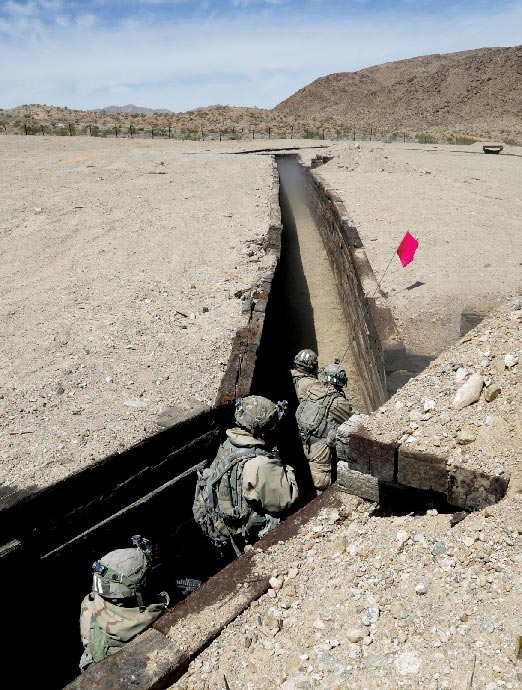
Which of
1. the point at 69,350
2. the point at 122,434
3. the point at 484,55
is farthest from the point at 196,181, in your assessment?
the point at 484,55

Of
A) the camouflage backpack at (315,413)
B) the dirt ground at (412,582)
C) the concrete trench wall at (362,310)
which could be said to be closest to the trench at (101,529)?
the camouflage backpack at (315,413)

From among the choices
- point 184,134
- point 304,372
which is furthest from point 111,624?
point 184,134

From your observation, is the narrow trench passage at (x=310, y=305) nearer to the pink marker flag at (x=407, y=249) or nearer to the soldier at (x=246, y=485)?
the pink marker flag at (x=407, y=249)

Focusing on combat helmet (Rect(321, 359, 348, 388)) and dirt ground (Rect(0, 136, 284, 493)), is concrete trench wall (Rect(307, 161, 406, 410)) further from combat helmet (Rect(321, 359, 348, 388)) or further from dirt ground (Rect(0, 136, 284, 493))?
dirt ground (Rect(0, 136, 284, 493))

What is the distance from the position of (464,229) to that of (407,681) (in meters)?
10.2

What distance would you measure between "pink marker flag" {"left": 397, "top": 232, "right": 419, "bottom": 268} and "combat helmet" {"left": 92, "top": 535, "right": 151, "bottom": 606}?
21.1 feet

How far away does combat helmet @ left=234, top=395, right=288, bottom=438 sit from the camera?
4.38 meters

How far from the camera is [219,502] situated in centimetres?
418

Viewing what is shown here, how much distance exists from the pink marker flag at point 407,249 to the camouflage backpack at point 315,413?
391 cm

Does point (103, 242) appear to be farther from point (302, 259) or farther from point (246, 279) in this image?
point (302, 259)

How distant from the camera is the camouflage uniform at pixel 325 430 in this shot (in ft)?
17.1

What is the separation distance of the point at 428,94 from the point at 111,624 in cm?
7913

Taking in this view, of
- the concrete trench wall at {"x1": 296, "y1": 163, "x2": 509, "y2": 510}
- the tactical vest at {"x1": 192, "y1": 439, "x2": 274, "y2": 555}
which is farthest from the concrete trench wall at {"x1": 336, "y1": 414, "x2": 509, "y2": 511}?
the tactical vest at {"x1": 192, "y1": 439, "x2": 274, "y2": 555}

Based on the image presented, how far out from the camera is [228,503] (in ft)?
13.6
